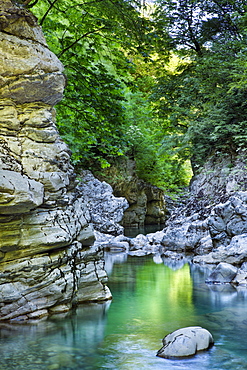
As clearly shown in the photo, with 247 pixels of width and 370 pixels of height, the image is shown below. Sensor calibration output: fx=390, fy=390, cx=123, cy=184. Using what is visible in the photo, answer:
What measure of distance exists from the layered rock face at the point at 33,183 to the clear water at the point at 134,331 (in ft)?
1.71

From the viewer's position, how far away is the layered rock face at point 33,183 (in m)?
7.05

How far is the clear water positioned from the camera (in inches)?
215

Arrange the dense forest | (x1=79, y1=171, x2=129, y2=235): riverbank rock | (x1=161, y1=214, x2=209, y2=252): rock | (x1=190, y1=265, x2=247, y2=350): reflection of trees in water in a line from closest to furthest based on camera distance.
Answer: (x1=190, y1=265, x2=247, y2=350): reflection of trees in water
the dense forest
(x1=161, y1=214, x2=209, y2=252): rock
(x1=79, y1=171, x2=129, y2=235): riverbank rock

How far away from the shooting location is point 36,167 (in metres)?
7.48

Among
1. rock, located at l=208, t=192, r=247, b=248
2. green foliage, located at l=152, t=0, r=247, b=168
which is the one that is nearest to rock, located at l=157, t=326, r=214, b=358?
rock, located at l=208, t=192, r=247, b=248

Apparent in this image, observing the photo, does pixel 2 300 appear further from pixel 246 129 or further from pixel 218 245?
pixel 246 129

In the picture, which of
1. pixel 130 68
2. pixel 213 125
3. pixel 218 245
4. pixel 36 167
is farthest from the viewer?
pixel 213 125

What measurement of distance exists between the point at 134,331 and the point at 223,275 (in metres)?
4.61

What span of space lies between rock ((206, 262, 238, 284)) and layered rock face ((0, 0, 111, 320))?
4148mm

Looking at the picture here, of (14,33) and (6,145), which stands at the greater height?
(14,33)

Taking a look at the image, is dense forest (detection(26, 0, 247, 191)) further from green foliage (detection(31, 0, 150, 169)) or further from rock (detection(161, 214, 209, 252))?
rock (detection(161, 214, 209, 252))

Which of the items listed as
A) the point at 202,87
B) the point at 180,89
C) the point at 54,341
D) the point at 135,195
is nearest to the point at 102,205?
the point at 135,195


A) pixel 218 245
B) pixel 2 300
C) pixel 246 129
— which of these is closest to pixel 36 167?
pixel 2 300

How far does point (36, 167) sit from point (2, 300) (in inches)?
98.1
